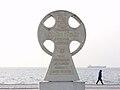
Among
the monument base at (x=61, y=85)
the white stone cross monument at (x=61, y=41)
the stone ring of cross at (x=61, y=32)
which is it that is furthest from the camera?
the stone ring of cross at (x=61, y=32)

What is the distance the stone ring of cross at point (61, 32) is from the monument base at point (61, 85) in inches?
50.9

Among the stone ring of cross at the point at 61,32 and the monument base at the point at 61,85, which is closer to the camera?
the monument base at the point at 61,85

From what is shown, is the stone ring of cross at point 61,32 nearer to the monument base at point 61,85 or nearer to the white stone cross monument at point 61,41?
the white stone cross monument at point 61,41

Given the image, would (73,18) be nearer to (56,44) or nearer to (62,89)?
(56,44)

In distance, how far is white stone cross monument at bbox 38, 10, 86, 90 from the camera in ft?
74.5

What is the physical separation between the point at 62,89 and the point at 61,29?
8.19 ft

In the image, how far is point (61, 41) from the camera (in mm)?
23031

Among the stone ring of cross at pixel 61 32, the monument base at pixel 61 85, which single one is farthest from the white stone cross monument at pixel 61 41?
the monument base at pixel 61 85

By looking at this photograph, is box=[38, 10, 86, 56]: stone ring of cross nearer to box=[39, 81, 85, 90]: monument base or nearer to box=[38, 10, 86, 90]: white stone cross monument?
box=[38, 10, 86, 90]: white stone cross monument

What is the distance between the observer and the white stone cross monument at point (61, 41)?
22703mm

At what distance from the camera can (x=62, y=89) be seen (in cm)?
2261

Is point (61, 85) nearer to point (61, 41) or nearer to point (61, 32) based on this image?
point (61, 41)

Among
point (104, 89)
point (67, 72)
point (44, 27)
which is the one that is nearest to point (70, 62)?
point (67, 72)

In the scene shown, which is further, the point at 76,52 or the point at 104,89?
the point at 104,89
